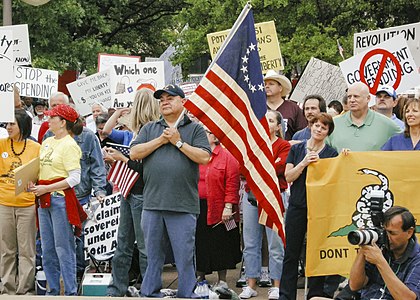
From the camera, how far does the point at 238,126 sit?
761 cm

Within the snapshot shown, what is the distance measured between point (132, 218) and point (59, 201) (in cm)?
73

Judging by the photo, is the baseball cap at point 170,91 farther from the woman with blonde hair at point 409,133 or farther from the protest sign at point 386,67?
the protest sign at point 386,67

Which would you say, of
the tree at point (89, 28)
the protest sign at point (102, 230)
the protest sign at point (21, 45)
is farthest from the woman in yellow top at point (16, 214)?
the tree at point (89, 28)

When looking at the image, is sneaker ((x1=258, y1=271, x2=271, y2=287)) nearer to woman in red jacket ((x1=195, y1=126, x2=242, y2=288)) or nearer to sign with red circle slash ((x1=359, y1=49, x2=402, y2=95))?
woman in red jacket ((x1=195, y1=126, x2=242, y2=288))

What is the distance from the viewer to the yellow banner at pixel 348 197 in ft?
27.8

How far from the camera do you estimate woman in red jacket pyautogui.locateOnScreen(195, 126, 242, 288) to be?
1079 cm

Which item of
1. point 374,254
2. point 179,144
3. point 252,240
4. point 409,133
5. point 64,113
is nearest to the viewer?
point 374,254

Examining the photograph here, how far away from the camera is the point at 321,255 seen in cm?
857

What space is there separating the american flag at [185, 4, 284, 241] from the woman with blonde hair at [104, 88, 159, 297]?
2218 millimetres

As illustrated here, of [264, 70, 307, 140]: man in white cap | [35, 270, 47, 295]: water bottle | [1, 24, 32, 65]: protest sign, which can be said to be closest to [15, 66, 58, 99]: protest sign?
[1, 24, 32, 65]: protest sign

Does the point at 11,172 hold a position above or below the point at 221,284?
above

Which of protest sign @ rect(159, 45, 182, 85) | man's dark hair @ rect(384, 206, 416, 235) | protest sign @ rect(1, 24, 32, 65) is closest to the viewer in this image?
man's dark hair @ rect(384, 206, 416, 235)

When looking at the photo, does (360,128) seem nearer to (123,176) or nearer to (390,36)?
(123,176)

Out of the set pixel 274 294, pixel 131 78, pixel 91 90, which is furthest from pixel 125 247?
pixel 91 90
